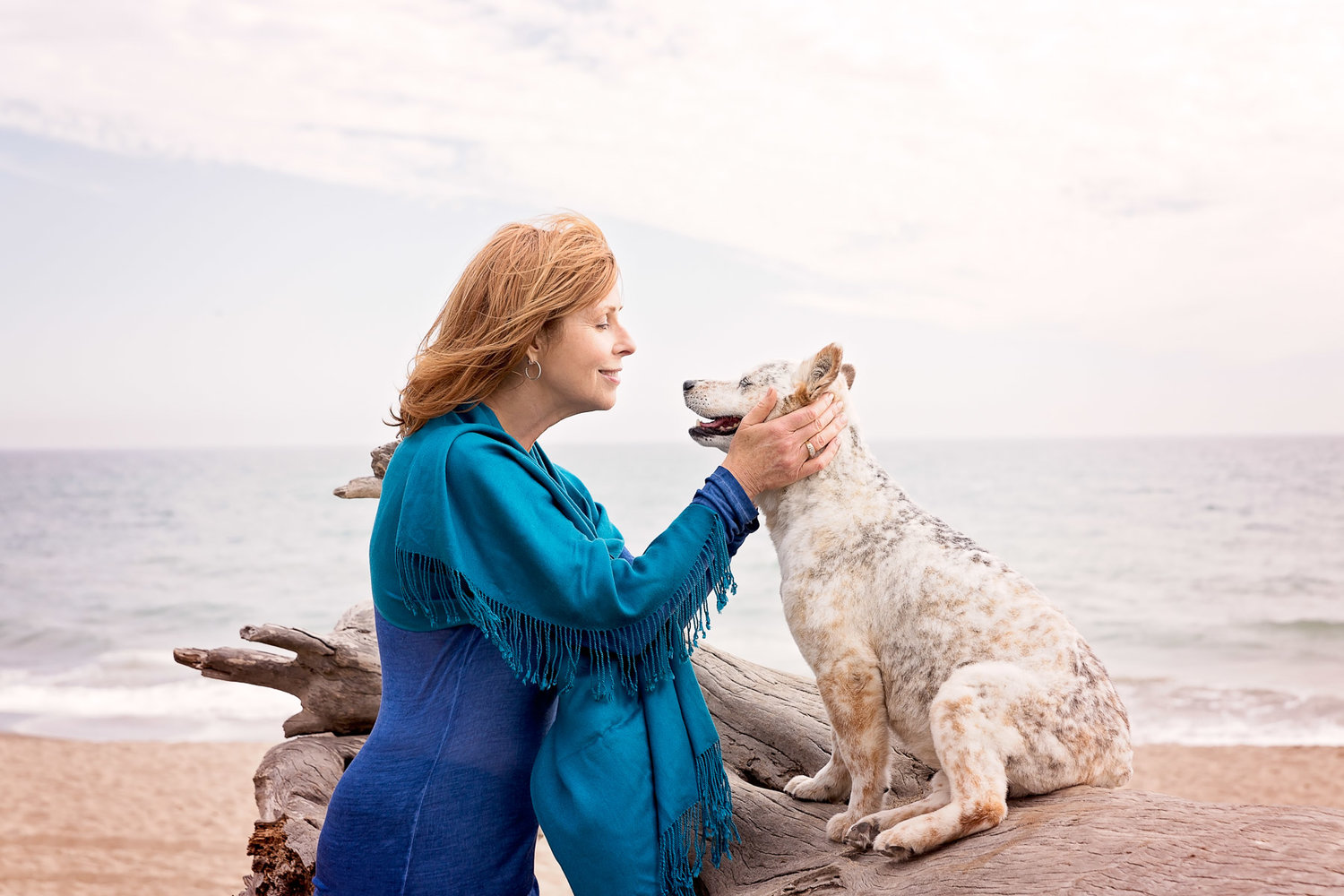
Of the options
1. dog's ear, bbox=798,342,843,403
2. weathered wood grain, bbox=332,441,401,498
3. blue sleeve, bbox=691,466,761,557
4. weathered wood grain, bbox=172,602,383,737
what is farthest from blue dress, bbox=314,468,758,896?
weathered wood grain, bbox=332,441,401,498

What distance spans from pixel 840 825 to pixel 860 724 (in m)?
0.36

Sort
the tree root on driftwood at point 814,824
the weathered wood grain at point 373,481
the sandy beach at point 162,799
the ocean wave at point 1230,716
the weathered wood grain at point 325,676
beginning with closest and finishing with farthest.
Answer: the tree root on driftwood at point 814,824, the weathered wood grain at point 325,676, the weathered wood grain at point 373,481, the sandy beach at point 162,799, the ocean wave at point 1230,716

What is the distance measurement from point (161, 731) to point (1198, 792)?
1355 centimetres

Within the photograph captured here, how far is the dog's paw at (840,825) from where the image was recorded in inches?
115

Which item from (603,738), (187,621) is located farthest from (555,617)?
(187,621)

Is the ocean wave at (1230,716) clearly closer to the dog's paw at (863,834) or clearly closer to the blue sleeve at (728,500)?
the dog's paw at (863,834)

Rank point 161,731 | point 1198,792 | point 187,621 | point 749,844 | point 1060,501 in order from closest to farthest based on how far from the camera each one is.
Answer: point 749,844 < point 1198,792 < point 161,731 < point 187,621 < point 1060,501

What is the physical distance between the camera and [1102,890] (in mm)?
2150

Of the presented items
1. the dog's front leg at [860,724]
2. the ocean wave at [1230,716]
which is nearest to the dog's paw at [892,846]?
the dog's front leg at [860,724]

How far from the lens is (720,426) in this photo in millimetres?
3238

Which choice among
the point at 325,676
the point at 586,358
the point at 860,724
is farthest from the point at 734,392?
the point at 325,676

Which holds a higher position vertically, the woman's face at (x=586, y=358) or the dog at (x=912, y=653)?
the woman's face at (x=586, y=358)

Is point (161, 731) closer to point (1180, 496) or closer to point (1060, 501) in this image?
point (1060, 501)

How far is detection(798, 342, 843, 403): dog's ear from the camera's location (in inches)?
115
